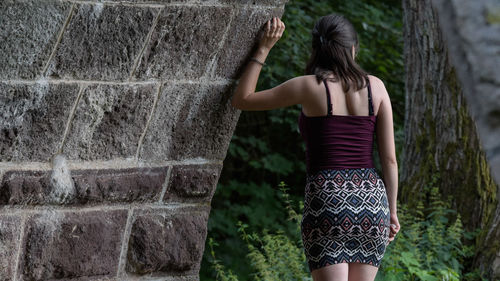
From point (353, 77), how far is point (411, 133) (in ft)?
10.1

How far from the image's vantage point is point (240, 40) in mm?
2619

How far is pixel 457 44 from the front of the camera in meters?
0.68

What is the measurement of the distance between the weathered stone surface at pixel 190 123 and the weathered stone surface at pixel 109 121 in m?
0.05

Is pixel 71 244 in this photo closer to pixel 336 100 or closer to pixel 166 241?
pixel 166 241

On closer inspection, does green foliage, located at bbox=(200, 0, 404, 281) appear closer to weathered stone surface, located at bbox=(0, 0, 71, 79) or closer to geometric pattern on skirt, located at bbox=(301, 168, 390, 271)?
geometric pattern on skirt, located at bbox=(301, 168, 390, 271)

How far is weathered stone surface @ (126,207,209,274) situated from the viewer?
266 centimetres

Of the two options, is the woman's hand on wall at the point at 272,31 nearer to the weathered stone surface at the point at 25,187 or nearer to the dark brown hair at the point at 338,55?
the dark brown hair at the point at 338,55

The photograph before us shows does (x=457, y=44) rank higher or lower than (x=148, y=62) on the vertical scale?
lower

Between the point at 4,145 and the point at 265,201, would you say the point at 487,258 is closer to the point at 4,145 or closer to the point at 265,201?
the point at 265,201

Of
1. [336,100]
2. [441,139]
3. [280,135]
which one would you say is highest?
[280,135]

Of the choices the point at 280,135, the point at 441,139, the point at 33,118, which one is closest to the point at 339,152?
the point at 33,118

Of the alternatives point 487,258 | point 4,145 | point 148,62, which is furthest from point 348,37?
point 487,258

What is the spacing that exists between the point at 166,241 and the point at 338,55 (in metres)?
0.98

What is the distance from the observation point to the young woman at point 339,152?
9.50 feet
